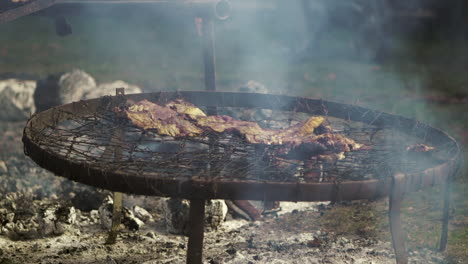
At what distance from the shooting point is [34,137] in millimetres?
3824

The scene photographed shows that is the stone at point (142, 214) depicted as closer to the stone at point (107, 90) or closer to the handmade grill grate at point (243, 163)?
the handmade grill grate at point (243, 163)

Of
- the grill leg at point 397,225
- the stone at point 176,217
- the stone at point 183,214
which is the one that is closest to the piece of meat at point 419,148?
the grill leg at point 397,225

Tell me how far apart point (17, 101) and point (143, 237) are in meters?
4.19

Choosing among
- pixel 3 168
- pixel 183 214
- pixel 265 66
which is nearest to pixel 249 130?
pixel 183 214

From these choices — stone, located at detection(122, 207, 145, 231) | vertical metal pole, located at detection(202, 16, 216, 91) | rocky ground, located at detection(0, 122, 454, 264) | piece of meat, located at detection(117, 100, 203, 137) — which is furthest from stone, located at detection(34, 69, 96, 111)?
piece of meat, located at detection(117, 100, 203, 137)

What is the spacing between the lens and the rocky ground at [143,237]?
4.52 metres

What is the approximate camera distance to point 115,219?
4.87m

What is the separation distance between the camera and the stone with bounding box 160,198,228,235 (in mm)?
5035

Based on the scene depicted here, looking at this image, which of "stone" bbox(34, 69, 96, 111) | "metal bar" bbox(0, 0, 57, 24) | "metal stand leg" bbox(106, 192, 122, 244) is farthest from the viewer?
"stone" bbox(34, 69, 96, 111)

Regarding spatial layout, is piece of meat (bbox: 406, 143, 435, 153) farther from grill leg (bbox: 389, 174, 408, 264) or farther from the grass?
the grass

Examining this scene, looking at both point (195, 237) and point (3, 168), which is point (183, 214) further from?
point (3, 168)

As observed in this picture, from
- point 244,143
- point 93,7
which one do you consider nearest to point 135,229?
point 244,143

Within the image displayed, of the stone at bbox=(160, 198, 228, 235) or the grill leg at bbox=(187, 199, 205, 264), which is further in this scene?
the stone at bbox=(160, 198, 228, 235)

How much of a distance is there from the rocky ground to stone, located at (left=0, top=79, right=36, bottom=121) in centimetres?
241
